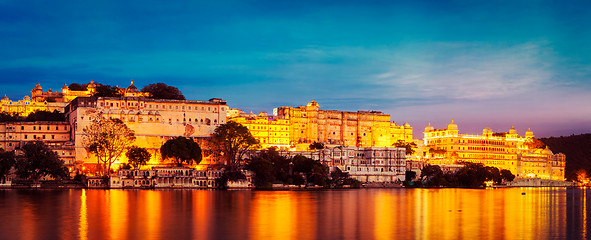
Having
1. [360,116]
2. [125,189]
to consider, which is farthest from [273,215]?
[360,116]

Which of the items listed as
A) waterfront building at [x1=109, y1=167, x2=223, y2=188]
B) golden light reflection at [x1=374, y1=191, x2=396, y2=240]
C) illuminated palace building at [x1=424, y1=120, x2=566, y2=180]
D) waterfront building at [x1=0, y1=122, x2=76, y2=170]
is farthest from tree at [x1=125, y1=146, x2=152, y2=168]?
illuminated palace building at [x1=424, y1=120, x2=566, y2=180]

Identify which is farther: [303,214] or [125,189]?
[125,189]

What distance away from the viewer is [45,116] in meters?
85.4

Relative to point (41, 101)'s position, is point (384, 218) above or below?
below

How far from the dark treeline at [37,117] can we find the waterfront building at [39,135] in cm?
398

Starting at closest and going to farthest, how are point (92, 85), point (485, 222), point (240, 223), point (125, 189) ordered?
1. point (240, 223)
2. point (485, 222)
3. point (125, 189)
4. point (92, 85)

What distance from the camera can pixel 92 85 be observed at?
10350 cm

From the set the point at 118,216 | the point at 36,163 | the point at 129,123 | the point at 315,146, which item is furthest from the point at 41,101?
the point at 118,216

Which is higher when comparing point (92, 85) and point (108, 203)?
point (92, 85)

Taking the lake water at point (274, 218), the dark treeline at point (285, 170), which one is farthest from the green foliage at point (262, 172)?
the lake water at point (274, 218)

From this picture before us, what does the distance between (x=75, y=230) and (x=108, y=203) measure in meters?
14.8

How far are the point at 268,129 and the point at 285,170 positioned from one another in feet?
72.0

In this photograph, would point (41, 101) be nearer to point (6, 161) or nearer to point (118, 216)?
point (6, 161)

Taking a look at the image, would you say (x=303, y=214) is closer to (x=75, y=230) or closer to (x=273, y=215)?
(x=273, y=215)
